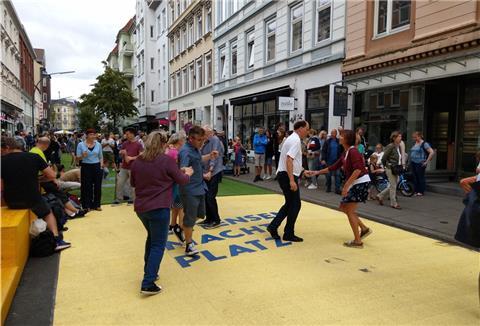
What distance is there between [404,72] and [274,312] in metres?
9.92

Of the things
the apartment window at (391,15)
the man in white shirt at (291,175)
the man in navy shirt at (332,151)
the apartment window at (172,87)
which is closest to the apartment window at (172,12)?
the apartment window at (172,87)

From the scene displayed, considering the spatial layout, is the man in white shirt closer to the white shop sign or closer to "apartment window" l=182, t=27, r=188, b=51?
the white shop sign

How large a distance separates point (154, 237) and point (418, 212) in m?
6.21

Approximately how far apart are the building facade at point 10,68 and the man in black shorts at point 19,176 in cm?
2989

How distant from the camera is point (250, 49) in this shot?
22266mm

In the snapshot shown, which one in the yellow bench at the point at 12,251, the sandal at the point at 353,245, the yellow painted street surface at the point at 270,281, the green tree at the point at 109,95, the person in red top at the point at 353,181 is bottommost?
the yellow painted street surface at the point at 270,281

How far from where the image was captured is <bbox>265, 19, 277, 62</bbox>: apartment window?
19555 mm

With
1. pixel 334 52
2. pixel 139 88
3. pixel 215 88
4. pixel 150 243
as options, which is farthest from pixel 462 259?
pixel 139 88

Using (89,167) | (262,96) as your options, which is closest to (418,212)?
(89,167)

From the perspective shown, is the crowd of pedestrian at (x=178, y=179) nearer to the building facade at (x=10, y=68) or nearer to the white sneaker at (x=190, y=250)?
the white sneaker at (x=190, y=250)

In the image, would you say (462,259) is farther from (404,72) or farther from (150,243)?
(404,72)

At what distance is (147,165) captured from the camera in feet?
13.6

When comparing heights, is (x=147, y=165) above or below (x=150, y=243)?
above

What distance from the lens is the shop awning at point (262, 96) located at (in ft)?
59.6
